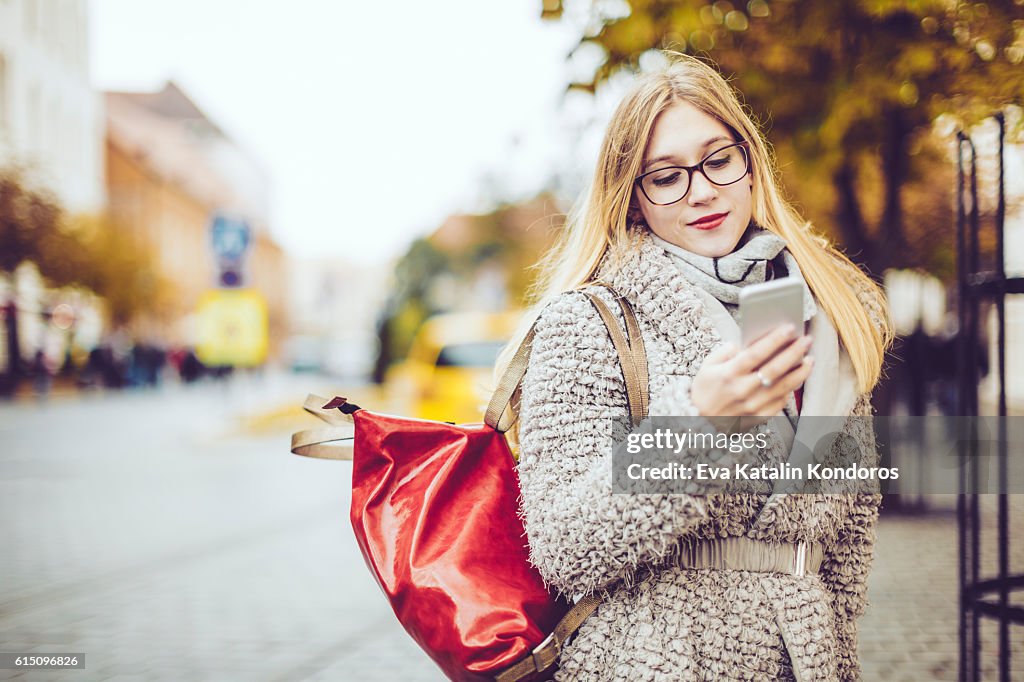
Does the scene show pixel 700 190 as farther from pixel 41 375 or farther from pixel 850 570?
pixel 41 375

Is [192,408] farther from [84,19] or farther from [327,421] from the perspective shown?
[327,421]

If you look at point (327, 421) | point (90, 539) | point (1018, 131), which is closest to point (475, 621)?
point (327, 421)

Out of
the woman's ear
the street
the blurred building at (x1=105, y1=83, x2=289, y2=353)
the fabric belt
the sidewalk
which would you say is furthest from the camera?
the blurred building at (x1=105, y1=83, x2=289, y2=353)

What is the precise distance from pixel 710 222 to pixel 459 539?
0.73 meters

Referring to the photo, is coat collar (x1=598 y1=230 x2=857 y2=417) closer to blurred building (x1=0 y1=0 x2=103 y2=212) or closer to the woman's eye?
the woman's eye

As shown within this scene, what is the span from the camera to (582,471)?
1.54 metres

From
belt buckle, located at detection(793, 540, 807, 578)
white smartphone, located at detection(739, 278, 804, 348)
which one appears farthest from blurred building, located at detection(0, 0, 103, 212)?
white smartphone, located at detection(739, 278, 804, 348)

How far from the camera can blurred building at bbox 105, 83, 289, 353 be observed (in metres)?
49.4

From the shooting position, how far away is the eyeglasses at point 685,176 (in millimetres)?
1766

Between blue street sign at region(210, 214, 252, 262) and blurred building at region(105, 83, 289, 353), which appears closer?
blue street sign at region(210, 214, 252, 262)

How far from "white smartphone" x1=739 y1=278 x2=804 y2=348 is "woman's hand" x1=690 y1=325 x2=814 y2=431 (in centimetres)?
1

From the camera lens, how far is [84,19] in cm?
3447

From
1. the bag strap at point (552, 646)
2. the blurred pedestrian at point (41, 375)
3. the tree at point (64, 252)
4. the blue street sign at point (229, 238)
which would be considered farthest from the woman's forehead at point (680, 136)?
the blurred pedestrian at point (41, 375)

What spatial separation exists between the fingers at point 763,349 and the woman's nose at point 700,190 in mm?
470
